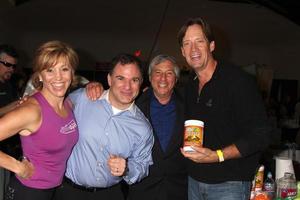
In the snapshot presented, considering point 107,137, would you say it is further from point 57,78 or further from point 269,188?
point 269,188

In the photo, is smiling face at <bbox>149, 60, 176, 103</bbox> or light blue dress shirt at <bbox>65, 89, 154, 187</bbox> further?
smiling face at <bbox>149, 60, 176, 103</bbox>

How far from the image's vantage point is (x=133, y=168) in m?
2.10

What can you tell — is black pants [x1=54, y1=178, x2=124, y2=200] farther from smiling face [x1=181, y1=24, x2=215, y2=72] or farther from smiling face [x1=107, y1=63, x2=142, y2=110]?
smiling face [x1=181, y1=24, x2=215, y2=72]

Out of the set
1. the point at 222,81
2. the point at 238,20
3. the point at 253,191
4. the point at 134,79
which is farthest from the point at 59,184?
the point at 238,20

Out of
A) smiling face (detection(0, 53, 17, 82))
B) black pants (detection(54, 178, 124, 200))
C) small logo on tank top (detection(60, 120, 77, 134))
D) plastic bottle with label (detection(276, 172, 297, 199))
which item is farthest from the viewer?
smiling face (detection(0, 53, 17, 82))

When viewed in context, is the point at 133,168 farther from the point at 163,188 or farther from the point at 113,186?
the point at 163,188

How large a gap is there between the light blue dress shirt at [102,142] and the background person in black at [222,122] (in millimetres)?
330

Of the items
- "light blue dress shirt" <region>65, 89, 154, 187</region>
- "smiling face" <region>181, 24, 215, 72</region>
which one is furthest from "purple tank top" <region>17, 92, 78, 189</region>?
"smiling face" <region>181, 24, 215, 72</region>

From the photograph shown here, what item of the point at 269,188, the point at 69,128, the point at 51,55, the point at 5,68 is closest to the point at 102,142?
the point at 69,128

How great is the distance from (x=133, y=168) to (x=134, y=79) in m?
0.51

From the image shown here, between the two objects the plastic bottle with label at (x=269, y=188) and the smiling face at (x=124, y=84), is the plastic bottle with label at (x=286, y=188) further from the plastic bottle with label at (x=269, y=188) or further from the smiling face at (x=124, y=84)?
the smiling face at (x=124, y=84)

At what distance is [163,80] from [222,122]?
2.18 ft

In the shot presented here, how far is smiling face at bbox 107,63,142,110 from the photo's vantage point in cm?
201

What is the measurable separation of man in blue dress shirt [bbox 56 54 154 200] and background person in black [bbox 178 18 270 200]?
331 millimetres
